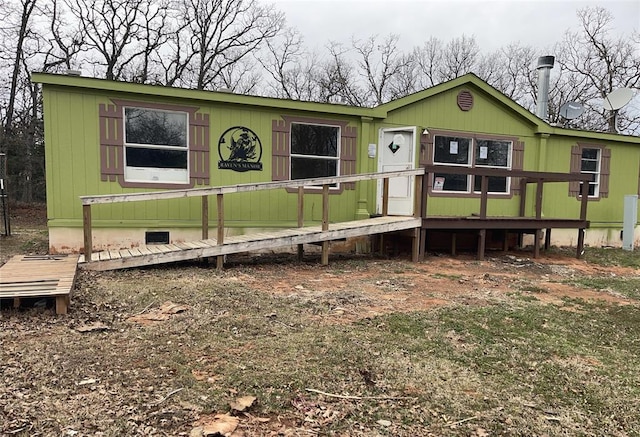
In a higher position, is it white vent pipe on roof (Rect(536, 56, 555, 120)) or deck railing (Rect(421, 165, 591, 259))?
white vent pipe on roof (Rect(536, 56, 555, 120))

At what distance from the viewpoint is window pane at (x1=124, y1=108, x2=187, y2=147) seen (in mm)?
6617

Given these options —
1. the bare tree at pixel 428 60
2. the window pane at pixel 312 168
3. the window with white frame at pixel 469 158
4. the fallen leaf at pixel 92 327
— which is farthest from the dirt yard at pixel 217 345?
the bare tree at pixel 428 60

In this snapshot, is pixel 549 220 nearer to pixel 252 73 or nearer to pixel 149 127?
pixel 149 127

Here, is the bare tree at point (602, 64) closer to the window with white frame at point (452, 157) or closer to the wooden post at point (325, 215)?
the window with white frame at point (452, 157)

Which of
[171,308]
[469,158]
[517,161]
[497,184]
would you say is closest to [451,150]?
[469,158]

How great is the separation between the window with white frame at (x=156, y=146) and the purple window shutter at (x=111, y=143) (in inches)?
3.4

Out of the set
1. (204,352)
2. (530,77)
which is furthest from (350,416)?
(530,77)

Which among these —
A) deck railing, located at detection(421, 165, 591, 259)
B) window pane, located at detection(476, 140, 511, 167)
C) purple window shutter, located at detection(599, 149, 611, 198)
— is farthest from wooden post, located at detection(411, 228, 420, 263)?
purple window shutter, located at detection(599, 149, 611, 198)

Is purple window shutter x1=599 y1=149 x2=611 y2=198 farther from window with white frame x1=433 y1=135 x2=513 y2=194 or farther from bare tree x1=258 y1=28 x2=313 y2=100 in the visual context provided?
bare tree x1=258 y1=28 x2=313 y2=100

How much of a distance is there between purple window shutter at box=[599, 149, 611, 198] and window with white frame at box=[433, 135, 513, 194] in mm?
2633

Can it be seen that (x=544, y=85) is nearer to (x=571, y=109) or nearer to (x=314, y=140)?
(x=571, y=109)

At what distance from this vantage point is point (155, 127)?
6.74 meters

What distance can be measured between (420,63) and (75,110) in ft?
77.7

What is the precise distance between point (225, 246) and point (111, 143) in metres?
2.48
